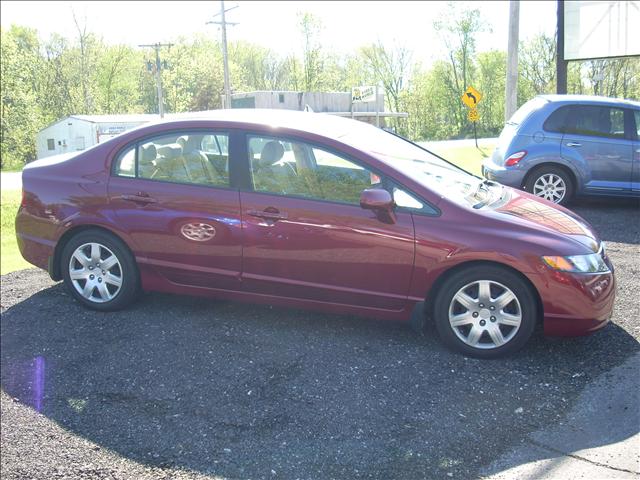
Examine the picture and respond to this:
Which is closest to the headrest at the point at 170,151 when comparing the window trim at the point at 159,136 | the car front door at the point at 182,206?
the car front door at the point at 182,206

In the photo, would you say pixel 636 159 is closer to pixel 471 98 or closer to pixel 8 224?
pixel 471 98

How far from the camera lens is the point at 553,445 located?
2.95 metres

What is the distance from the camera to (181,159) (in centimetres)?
457

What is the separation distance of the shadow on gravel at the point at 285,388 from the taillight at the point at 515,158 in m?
4.58

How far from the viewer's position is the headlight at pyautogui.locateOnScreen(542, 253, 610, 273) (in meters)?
3.70

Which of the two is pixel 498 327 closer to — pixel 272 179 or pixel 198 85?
pixel 272 179

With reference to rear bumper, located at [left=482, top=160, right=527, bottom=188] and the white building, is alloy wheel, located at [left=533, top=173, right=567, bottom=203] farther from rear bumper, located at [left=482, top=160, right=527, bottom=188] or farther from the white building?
the white building

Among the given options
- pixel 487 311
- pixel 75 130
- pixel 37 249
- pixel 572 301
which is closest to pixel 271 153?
pixel 487 311

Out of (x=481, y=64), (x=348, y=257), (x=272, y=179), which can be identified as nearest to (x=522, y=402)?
(x=348, y=257)

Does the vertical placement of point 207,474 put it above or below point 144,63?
below

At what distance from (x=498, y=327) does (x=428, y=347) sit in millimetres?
503

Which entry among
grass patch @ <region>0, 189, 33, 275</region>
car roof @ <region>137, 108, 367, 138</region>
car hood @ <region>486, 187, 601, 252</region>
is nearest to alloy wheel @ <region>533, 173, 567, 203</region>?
car hood @ <region>486, 187, 601, 252</region>

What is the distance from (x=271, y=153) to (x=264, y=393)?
180 cm

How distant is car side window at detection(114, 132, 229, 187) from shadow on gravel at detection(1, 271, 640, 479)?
3.66 feet
